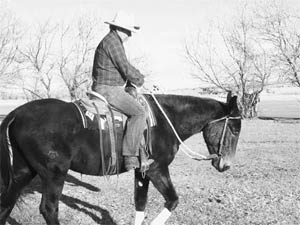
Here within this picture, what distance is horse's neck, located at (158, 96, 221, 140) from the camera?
6.18 metres

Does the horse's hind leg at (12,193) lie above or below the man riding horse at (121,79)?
below

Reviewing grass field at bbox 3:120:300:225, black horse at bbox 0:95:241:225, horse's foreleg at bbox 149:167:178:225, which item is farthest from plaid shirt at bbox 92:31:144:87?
grass field at bbox 3:120:300:225

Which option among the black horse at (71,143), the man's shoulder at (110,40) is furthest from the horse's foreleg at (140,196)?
the man's shoulder at (110,40)

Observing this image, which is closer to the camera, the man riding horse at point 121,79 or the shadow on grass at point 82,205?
the man riding horse at point 121,79

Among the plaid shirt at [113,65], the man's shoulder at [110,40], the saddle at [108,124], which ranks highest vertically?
the man's shoulder at [110,40]

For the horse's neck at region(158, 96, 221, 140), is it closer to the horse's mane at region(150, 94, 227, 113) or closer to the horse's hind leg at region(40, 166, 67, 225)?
the horse's mane at region(150, 94, 227, 113)

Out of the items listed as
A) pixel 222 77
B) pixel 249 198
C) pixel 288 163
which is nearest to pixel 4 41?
pixel 222 77

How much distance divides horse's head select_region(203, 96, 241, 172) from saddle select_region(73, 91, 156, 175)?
3.17 feet

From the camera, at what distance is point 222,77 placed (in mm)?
37000

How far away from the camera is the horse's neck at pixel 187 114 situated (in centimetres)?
618

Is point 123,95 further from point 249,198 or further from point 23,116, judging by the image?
point 249,198

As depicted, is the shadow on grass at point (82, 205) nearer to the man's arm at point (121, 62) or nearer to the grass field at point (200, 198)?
the grass field at point (200, 198)

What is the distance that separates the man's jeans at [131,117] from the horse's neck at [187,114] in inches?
23.1

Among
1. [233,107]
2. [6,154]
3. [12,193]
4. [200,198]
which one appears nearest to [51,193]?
[12,193]
